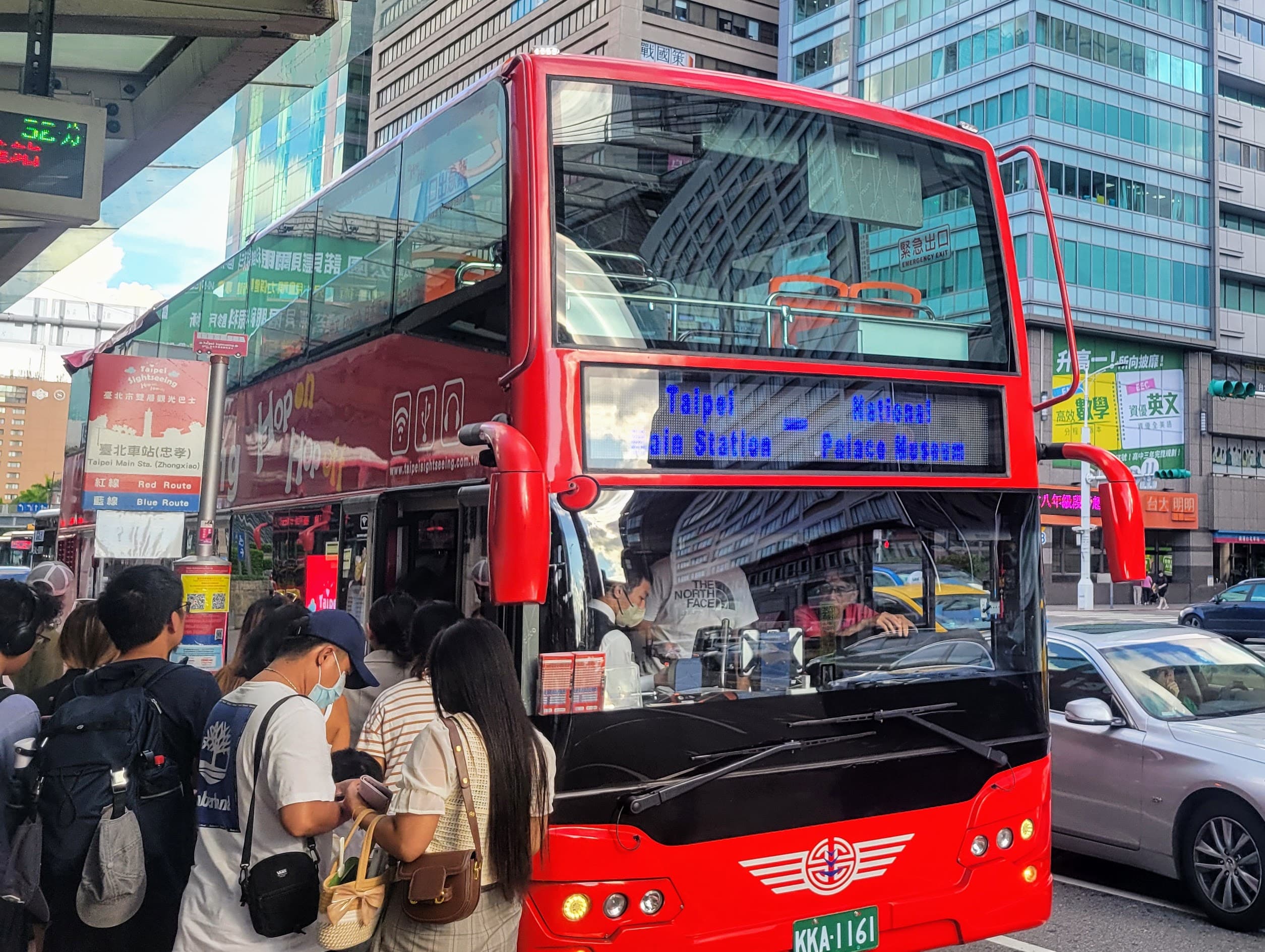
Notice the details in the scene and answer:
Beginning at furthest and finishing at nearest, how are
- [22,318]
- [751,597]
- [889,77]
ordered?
[889,77], [22,318], [751,597]

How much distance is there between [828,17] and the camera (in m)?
56.6

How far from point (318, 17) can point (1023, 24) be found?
46760 millimetres

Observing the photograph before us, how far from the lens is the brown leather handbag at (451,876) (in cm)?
317

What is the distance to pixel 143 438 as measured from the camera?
8156 mm

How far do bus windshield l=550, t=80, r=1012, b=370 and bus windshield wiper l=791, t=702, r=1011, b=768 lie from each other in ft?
4.89

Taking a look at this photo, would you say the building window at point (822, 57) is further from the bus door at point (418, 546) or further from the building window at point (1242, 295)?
the bus door at point (418, 546)

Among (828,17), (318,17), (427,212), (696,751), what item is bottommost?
(696,751)

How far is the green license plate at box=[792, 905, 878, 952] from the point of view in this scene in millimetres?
4582

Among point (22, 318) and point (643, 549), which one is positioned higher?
point (22, 318)

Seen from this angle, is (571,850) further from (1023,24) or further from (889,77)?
(889,77)

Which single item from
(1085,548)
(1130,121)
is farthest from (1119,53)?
(1085,548)

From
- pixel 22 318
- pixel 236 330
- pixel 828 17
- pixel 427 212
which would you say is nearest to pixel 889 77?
pixel 828 17

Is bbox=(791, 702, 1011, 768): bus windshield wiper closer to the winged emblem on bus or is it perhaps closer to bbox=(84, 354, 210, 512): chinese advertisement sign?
the winged emblem on bus

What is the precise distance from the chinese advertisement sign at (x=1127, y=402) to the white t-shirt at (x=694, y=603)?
32.7 metres
